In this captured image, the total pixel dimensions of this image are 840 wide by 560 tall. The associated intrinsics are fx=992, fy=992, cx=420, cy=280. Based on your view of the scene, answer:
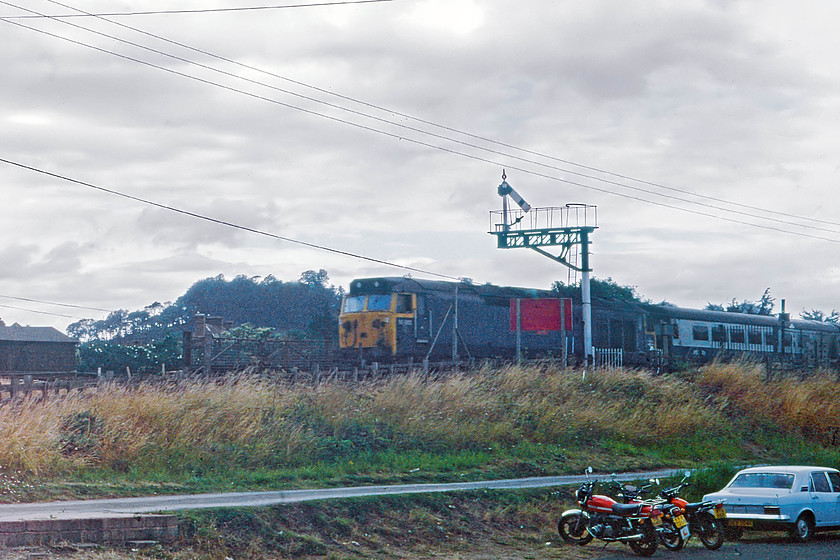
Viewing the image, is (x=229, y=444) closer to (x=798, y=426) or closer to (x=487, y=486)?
(x=487, y=486)

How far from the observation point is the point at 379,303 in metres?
36.3

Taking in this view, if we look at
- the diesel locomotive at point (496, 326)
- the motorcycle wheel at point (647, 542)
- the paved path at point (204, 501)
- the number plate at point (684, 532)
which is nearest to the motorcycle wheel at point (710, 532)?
the number plate at point (684, 532)

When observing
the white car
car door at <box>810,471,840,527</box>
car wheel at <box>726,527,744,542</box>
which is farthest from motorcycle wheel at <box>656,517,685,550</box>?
car door at <box>810,471,840,527</box>

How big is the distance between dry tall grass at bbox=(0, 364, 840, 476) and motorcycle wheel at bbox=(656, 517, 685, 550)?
828 cm

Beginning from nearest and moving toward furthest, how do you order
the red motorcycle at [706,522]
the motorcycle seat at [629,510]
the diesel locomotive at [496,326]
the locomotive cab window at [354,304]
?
the motorcycle seat at [629,510]
the red motorcycle at [706,522]
the diesel locomotive at [496,326]
the locomotive cab window at [354,304]

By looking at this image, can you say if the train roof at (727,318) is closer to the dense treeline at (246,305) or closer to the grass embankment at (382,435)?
the grass embankment at (382,435)

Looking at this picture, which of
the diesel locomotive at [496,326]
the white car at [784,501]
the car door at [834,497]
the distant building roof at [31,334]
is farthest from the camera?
the distant building roof at [31,334]

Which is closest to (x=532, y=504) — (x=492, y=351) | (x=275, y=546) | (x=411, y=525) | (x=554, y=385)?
(x=411, y=525)

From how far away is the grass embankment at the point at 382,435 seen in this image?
688 inches

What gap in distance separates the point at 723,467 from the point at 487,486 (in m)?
5.95

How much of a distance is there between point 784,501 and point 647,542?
3.20 metres

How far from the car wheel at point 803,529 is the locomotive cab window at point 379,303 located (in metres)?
20.7

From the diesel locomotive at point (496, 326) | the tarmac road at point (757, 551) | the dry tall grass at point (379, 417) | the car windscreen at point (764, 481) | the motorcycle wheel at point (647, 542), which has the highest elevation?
the diesel locomotive at point (496, 326)

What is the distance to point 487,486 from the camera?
19.4 m
